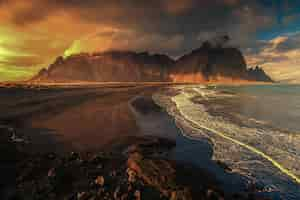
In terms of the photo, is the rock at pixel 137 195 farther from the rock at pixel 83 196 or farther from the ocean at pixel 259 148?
the ocean at pixel 259 148

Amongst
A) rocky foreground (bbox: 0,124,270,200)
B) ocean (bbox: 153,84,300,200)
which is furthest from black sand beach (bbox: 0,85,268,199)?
ocean (bbox: 153,84,300,200)

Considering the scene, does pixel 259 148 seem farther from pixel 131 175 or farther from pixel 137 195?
pixel 137 195

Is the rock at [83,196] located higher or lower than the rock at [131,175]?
lower

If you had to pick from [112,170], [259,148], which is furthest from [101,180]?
[259,148]

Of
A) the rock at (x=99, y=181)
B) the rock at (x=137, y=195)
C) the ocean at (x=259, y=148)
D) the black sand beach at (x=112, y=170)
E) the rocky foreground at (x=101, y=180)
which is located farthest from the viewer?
the ocean at (x=259, y=148)

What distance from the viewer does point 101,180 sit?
18.0 ft

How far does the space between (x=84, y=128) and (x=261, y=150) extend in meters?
11.8

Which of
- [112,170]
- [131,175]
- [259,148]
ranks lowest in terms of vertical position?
[259,148]

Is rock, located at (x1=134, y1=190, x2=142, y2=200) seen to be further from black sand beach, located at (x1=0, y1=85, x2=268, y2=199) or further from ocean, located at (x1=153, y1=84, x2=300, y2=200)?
ocean, located at (x1=153, y1=84, x2=300, y2=200)

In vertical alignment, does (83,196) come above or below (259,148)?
above

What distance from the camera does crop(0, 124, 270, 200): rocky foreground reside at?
4922 mm

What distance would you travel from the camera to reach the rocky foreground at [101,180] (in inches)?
194

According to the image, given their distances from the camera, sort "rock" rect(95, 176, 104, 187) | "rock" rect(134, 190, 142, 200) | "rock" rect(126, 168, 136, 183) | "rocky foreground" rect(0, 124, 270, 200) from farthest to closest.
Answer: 1. "rock" rect(126, 168, 136, 183)
2. "rock" rect(95, 176, 104, 187)
3. "rocky foreground" rect(0, 124, 270, 200)
4. "rock" rect(134, 190, 142, 200)

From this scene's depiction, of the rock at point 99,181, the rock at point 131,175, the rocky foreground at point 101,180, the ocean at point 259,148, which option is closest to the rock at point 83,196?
the rocky foreground at point 101,180
